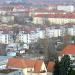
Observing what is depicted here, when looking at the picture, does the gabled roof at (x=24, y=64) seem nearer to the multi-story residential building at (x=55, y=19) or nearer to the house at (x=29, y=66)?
the house at (x=29, y=66)

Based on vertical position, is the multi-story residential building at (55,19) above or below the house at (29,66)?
below

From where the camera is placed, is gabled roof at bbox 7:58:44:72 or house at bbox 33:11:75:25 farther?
house at bbox 33:11:75:25

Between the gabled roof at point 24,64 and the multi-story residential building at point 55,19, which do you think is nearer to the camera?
the gabled roof at point 24,64

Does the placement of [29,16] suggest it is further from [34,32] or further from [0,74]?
[0,74]

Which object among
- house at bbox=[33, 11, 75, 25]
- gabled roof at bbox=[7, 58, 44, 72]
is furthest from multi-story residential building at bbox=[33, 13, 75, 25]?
gabled roof at bbox=[7, 58, 44, 72]

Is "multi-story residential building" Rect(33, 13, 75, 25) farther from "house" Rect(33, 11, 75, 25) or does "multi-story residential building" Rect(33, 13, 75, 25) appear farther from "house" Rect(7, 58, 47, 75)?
"house" Rect(7, 58, 47, 75)

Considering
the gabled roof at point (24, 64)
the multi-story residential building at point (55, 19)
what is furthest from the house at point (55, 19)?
the gabled roof at point (24, 64)

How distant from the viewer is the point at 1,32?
27.7 metres

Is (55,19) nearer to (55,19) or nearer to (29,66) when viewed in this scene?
(55,19)

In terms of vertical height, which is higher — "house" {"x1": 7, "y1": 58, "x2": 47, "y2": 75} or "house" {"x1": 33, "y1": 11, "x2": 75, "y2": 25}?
"house" {"x1": 7, "y1": 58, "x2": 47, "y2": 75}

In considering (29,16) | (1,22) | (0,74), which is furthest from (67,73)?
(29,16)

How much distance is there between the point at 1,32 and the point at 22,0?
31121 mm

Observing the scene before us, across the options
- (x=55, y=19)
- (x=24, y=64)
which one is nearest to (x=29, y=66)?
(x=24, y=64)

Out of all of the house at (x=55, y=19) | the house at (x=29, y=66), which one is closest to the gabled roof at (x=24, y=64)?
the house at (x=29, y=66)
